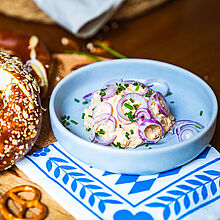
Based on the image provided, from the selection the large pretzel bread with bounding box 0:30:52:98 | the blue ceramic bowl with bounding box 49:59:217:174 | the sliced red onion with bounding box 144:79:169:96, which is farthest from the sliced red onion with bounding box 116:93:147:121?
the large pretzel bread with bounding box 0:30:52:98

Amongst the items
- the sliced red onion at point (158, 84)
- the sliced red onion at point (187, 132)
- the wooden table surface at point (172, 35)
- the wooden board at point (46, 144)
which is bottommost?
the wooden table surface at point (172, 35)

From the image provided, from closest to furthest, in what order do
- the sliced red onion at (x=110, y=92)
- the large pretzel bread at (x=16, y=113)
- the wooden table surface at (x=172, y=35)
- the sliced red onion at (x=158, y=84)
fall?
the large pretzel bread at (x=16, y=113)
the sliced red onion at (x=110, y=92)
the sliced red onion at (x=158, y=84)
the wooden table surface at (x=172, y=35)

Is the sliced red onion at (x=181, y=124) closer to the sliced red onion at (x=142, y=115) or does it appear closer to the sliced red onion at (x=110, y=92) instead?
the sliced red onion at (x=142, y=115)

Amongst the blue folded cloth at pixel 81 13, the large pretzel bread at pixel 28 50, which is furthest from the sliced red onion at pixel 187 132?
the blue folded cloth at pixel 81 13

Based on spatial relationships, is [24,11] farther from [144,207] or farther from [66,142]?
[144,207]

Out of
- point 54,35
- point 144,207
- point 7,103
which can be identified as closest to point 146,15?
point 54,35

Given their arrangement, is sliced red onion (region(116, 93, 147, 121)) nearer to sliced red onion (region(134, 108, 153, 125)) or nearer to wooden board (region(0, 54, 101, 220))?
sliced red onion (region(134, 108, 153, 125))
